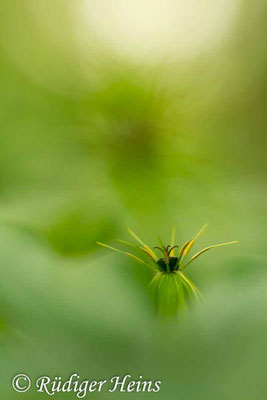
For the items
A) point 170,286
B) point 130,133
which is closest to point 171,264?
point 170,286

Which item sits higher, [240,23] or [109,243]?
[240,23]

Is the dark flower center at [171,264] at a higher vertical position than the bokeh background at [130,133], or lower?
lower

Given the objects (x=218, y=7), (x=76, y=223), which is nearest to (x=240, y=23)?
(x=218, y=7)

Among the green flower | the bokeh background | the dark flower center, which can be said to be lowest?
the green flower

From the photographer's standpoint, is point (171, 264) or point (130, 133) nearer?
point (171, 264)

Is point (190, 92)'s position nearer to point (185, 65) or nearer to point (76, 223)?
point (185, 65)

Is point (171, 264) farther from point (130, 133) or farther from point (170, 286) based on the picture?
point (130, 133)

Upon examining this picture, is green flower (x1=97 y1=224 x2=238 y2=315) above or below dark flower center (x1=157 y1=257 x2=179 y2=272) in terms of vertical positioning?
below

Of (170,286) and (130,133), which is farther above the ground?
(130,133)
